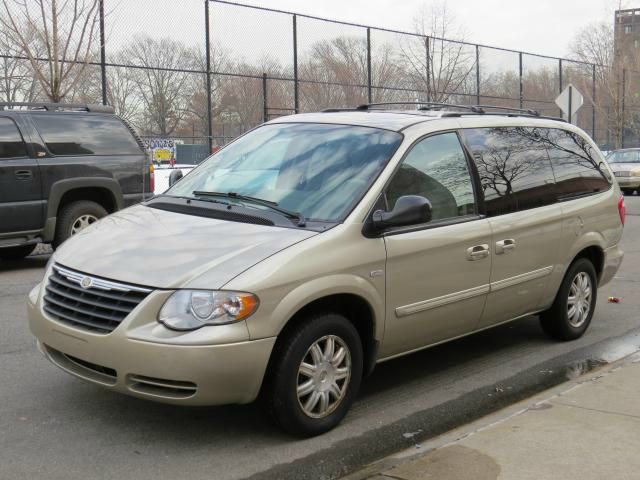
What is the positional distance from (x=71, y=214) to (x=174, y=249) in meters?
6.58

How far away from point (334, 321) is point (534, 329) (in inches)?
129

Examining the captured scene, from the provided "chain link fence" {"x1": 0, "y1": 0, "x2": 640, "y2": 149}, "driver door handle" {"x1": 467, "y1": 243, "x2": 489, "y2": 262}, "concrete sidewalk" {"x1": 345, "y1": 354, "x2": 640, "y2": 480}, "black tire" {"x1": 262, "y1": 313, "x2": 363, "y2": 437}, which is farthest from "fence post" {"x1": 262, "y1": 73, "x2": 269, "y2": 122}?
"black tire" {"x1": 262, "y1": 313, "x2": 363, "y2": 437}

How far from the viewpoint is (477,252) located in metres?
5.18

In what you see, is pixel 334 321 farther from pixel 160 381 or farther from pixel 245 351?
pixel 160 381

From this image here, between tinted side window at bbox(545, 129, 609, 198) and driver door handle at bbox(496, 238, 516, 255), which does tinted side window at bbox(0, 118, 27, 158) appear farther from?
driver door handle at bbox(496, 238, 516, 255)

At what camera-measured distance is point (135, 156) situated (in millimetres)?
10977

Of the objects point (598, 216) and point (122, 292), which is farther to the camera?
point (598, 216)

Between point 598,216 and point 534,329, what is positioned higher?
point 598,216

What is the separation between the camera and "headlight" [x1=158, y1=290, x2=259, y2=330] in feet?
12.6

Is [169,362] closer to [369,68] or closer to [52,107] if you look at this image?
[52,107]

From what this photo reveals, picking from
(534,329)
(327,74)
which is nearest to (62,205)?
(534,329)

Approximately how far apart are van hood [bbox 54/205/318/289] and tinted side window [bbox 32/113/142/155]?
5.82 metres

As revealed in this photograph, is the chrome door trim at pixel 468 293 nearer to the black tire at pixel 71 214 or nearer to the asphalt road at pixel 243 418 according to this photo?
the asphalt road at pixel 243 418

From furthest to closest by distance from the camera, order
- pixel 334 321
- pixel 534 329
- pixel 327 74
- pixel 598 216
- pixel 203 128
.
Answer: pixel 327 74, pixel 203 128, pixel 534 329, pixel 598 216, pixel 334 321
